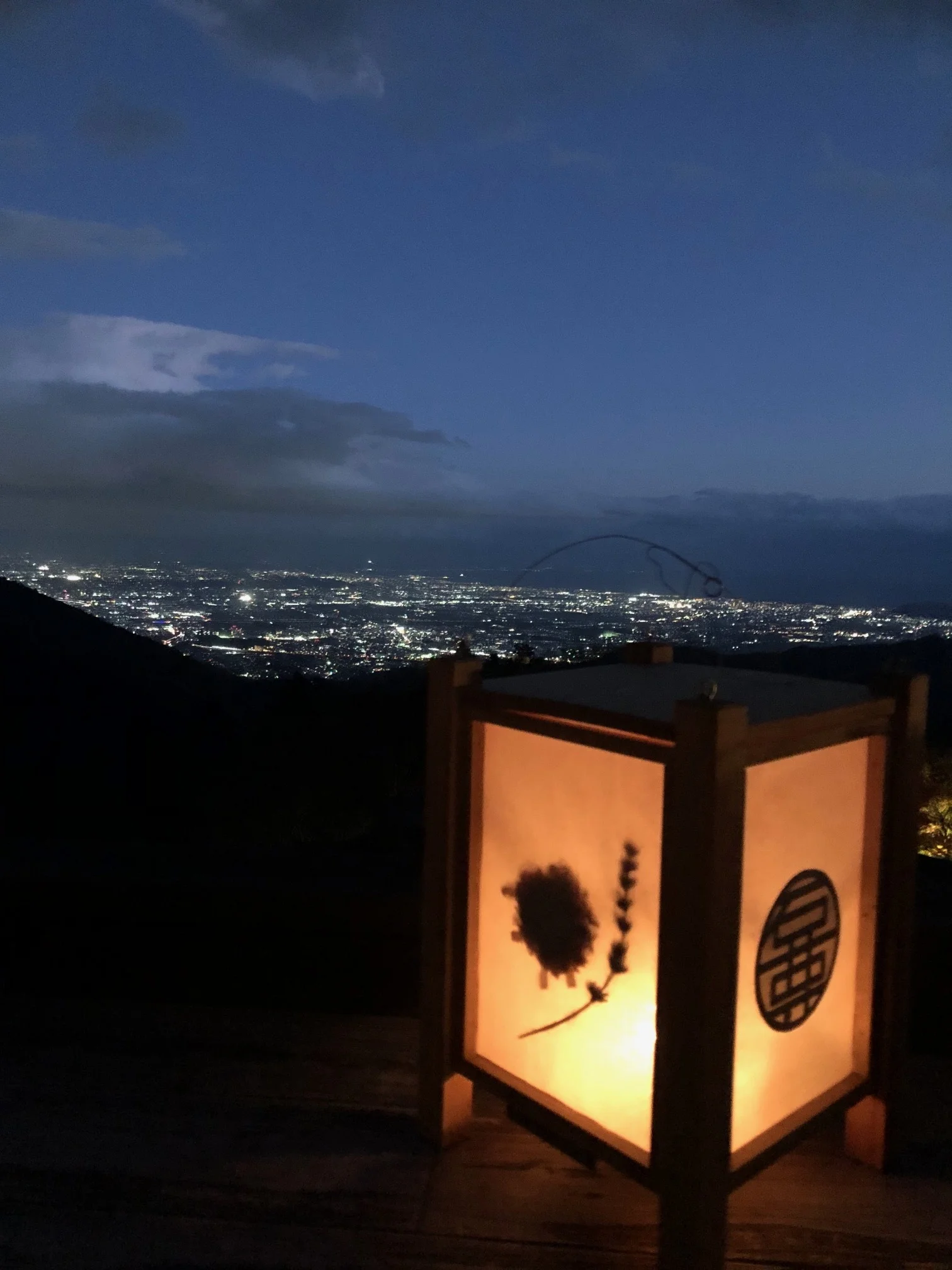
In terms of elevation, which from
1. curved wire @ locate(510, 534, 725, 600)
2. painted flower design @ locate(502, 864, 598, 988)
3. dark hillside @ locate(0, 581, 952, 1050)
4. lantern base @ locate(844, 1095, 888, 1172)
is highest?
curved wire @ locate(510, 534, 725, 600)

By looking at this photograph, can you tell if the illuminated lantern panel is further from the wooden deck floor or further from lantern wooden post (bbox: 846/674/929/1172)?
lantern wooden post (bbox: 846/674/929/1172)

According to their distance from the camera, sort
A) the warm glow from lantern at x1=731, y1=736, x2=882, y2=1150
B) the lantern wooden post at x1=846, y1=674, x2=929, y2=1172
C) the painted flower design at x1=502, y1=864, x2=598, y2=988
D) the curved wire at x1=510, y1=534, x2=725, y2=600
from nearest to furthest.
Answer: the warm glow from lantern at x1=731, y1=736, x2=882, y2=1150, the painted flower design at x1=502, y1=864, x2=598, y2=988, the lantern wooden post at x1=846, y1=674, x2=929, y2=1172, the curved wire at x1=510, y1=534, x2=725, y2=600

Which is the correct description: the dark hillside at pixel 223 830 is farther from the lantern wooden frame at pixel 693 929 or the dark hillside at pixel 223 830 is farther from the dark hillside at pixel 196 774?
the lantern wooden frame at pixel 693 929

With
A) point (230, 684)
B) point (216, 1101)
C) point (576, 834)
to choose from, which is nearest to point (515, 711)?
point (576, 834)

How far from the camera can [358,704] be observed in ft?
13.1

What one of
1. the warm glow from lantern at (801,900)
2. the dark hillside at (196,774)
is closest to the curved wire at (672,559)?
the warm glow from lantern at (801,900)

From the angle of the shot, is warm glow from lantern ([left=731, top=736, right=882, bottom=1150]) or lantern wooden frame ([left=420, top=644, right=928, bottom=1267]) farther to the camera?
warm glow from lantern ([left=731, top=736, right=882, bottom=1150])

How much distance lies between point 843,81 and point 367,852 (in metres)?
4.99

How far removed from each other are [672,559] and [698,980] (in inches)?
41.1

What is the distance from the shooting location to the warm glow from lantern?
139 centimetres

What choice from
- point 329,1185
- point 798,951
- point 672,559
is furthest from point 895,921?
point 329,1185

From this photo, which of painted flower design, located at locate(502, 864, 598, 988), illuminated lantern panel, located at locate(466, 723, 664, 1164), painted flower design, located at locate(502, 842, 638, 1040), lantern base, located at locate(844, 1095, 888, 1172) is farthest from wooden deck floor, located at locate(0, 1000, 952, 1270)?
painted flower design, located at locate(502, 864, 598, 988)

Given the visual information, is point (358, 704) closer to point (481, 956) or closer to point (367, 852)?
point (367, 852)

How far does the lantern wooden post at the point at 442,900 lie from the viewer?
5.57 feet
